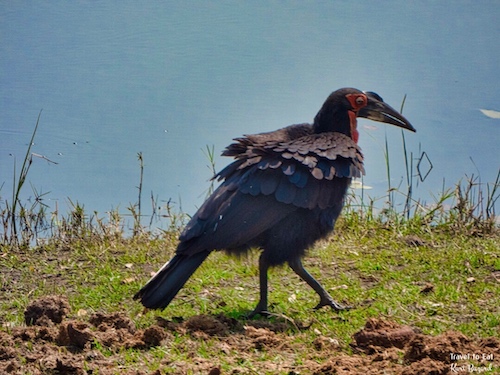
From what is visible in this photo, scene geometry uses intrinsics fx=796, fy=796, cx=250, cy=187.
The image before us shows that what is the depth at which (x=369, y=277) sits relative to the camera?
5.71 metres

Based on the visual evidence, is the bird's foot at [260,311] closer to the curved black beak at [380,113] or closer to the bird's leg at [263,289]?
the bird's leg at [263,289]

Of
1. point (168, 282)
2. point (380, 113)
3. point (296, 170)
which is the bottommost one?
point (168, 282)

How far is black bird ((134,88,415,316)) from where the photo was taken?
4.77 meters

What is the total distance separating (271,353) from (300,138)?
162 cm

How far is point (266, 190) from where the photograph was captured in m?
4.82

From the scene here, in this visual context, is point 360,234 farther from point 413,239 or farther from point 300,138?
point 300,138

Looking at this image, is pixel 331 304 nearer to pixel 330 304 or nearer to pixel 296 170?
pixel 330 304

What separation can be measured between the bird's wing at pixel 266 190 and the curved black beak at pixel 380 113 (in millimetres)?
817

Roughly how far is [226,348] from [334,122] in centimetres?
201

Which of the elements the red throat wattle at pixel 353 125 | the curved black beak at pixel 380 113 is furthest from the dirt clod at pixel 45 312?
the curved black beak at pixel 380 113

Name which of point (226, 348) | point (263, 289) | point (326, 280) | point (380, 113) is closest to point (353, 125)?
point (380, 113)

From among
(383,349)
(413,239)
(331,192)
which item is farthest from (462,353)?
(413,239)

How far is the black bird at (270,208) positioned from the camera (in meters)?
4.77

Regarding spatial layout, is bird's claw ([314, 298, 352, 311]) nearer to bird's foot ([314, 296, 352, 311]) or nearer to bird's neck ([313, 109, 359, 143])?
bird's foot ([314, 296, 352, 311])
